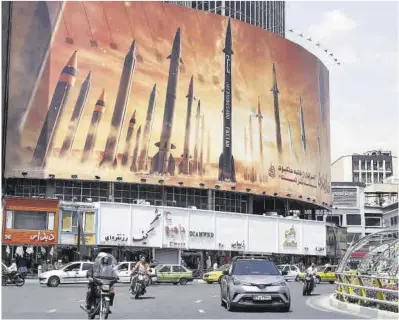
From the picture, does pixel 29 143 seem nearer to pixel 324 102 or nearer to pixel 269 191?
pixel 269 191

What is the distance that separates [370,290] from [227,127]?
50.7m

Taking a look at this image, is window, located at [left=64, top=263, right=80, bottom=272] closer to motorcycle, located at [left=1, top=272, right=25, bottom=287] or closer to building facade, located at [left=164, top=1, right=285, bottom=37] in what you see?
motorcycle, located at [left=1, top=272, right=25, bottom=287]

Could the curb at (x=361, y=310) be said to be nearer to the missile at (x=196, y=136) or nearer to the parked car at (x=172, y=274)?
the parked car at (x=172, y=274)

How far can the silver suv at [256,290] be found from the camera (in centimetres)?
1762

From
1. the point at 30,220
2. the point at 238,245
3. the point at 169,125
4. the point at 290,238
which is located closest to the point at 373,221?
the point at 290,238

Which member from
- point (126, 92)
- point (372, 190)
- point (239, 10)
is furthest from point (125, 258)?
point (372, 190)

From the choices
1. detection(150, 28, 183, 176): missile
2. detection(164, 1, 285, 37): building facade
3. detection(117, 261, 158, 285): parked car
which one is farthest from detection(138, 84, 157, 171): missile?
detection(164, 1, 285, 37): building facade

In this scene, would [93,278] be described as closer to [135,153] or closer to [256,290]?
[256,290]

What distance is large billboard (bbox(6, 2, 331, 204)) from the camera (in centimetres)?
5894

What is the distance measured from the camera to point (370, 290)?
1766cm

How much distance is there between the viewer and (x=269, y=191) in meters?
71.1

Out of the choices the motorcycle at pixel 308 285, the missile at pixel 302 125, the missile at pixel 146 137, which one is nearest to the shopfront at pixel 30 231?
the missile at pixel 146 137

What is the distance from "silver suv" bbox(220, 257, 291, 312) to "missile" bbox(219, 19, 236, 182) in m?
48.1

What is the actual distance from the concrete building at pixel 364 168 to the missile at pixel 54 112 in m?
90.9
